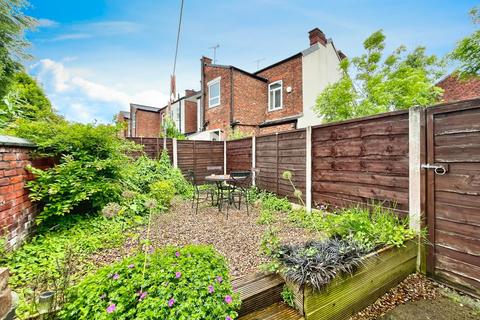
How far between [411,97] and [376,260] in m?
8.72

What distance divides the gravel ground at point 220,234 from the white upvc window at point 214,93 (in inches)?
352

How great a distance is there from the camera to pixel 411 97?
8.09 metres

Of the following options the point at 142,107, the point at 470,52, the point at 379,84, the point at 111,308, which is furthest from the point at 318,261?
the point at 142,107

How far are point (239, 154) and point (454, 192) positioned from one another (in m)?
5.96

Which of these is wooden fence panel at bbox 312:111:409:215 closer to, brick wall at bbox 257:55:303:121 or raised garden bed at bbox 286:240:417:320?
raised garden bed at bbox 286:240:417:320

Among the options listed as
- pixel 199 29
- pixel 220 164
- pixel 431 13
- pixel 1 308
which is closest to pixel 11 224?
pixel 1 308

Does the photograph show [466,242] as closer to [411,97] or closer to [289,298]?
[289,298]

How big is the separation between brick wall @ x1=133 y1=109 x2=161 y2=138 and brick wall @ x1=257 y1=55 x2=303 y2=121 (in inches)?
499

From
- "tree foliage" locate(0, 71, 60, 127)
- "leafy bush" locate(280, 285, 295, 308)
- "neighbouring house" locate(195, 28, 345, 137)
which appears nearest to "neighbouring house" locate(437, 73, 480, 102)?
"neighbouring house" locate(195, 28, 345, 137)

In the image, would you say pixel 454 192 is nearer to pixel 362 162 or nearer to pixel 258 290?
pixel 362 162

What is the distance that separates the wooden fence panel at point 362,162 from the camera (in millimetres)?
2877

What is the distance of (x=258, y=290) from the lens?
1.78 meters

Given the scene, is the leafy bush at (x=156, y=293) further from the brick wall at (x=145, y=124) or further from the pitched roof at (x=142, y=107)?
the pitched roof at (x=142, y=107)

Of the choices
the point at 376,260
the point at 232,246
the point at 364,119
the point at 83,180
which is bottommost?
the point at 232,246
